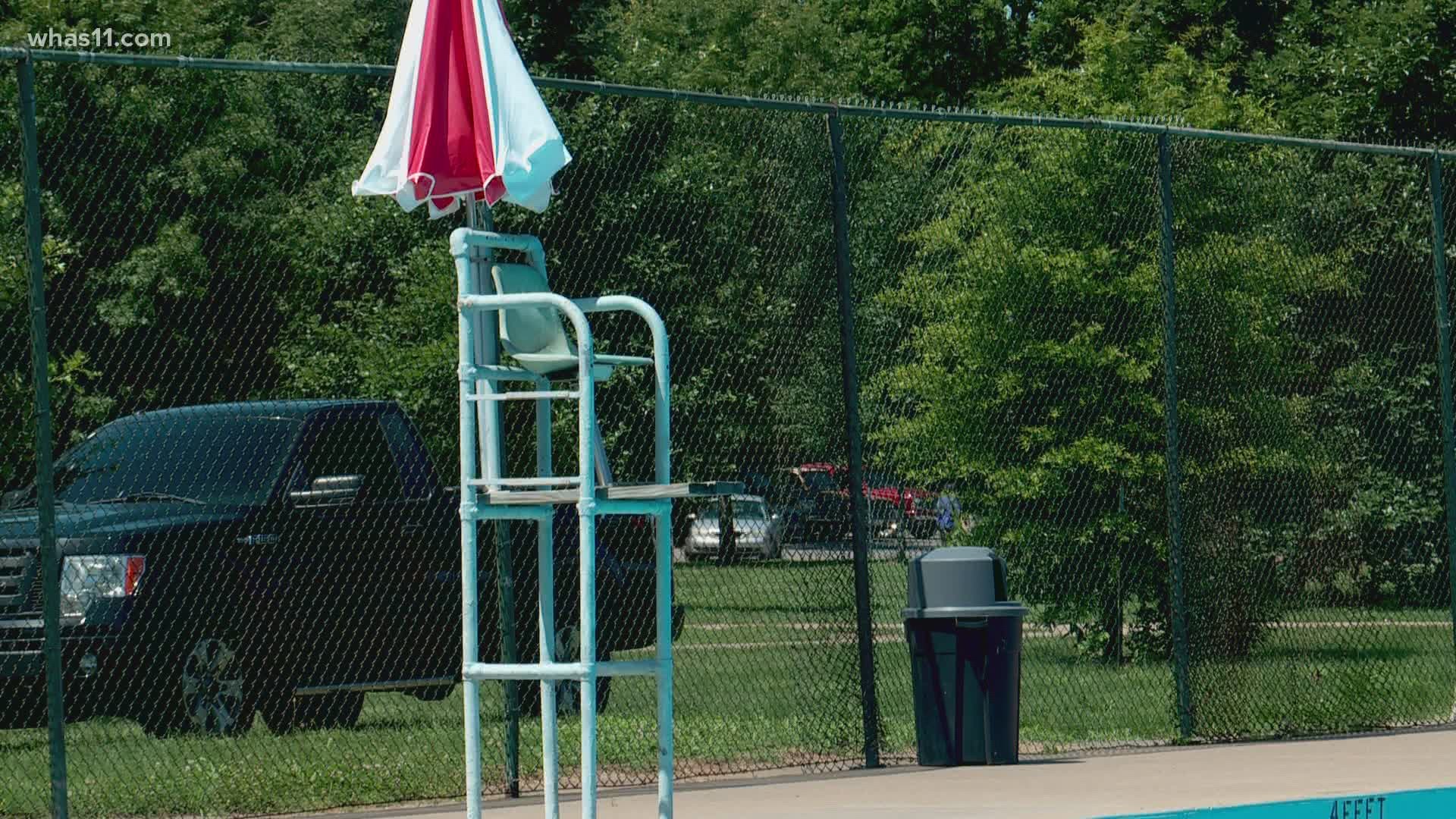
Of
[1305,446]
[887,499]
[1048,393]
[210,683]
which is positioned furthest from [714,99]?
[1305,446]

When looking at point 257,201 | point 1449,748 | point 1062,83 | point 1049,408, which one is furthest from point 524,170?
point 1062,83

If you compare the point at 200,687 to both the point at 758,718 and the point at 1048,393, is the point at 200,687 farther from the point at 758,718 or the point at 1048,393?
the point at 1048,393

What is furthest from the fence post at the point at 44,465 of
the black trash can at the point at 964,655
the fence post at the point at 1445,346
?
the fence post at the point at 1445,346

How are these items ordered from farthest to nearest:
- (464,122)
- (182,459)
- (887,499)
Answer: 1. (887,499)
2. (182,459)
3. (464,122)

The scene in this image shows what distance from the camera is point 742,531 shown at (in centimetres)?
1086

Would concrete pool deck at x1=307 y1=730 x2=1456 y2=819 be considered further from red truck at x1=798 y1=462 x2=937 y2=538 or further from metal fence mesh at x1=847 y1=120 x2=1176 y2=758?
metal fence mesh at x1=847 y1=120 x2=1176 y2=758

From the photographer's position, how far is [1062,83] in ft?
71.0

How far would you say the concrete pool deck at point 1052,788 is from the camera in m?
8.76

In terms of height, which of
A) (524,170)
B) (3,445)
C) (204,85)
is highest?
(204,85)

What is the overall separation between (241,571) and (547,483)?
138 inches

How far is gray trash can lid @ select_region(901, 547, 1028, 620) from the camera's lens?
10227 millimetres

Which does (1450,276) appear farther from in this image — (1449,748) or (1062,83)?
(1449,748)

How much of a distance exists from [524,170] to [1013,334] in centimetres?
784

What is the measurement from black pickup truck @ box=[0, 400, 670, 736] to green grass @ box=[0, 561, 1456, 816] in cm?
32
